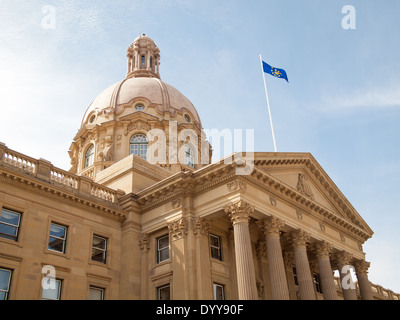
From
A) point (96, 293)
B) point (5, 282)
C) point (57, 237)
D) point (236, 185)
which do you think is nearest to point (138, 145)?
point (57, 237)

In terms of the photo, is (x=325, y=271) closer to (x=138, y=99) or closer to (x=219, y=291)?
(x=219, y=291)

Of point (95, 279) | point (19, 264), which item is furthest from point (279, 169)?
point (19, 264)

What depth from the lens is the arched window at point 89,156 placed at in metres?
44.8

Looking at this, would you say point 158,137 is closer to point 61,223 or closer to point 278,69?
point 278,69

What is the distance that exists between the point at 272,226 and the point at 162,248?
21.3ft

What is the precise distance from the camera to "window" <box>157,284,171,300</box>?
2519cm

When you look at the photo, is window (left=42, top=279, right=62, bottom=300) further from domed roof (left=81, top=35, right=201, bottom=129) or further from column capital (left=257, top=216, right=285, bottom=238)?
domed roof (left=81, top=35, right=201, bottom=129)

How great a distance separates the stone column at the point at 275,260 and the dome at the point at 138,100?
2274 centimetres

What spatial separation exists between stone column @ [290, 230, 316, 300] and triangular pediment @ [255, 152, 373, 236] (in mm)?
2553

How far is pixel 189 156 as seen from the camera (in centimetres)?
4497

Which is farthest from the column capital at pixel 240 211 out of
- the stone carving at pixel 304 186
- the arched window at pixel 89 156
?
the arched window at pixel 89 156

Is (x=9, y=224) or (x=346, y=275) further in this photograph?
(x=346, y=275)
